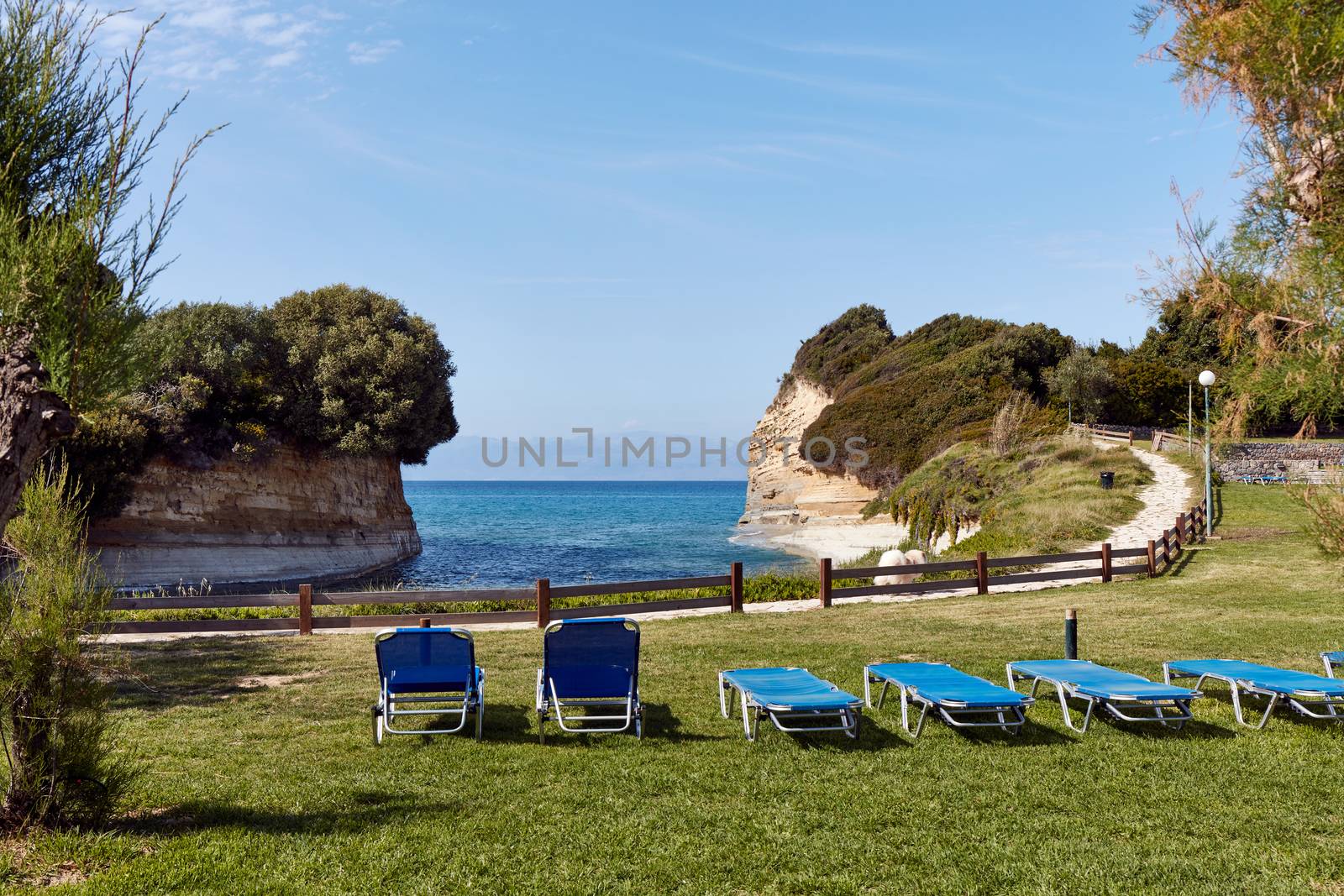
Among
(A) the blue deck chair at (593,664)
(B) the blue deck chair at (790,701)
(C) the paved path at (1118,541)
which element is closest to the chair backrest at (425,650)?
(A) the blue deck chair at (593,664)

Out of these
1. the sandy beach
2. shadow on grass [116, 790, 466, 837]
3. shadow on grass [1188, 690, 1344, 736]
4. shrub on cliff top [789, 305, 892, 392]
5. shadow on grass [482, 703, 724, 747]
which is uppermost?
shrub on cliff top [789, 305, 892, 392]

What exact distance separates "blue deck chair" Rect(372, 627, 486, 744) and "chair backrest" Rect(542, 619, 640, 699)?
2.06 feet

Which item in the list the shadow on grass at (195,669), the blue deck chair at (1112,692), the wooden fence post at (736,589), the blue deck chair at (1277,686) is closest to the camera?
the blue deck chair at (1112,692)

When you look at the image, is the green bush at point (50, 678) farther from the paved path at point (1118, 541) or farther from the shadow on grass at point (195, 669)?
the shadow on grass at point (195, 669)

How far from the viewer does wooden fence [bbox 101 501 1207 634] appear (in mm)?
11719

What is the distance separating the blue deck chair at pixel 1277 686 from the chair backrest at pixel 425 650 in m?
6.19

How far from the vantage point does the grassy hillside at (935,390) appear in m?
46.3

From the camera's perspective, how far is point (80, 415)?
4711mm

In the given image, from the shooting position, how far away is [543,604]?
12.5 m

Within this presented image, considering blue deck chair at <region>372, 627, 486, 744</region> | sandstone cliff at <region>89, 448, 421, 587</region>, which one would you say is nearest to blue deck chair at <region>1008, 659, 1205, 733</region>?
blue deck chair at <region>372, 627, 486, 744</region>

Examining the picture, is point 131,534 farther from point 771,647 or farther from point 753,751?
point 753,751

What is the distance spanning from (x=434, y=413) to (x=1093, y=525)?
25455 mm

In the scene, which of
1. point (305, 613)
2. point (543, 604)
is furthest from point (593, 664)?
point (305, 613)

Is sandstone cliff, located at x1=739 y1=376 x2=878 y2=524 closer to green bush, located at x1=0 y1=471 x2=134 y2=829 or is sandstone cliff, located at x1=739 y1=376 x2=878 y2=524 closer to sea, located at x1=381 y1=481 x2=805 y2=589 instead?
sea, located at x1=381 y1=481 x2=805 y2=589
